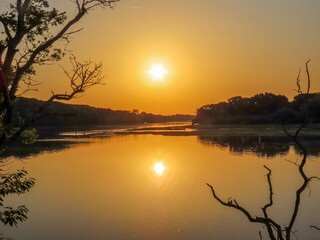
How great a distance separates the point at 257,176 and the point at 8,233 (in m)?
18.5

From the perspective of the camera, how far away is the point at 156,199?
72.1ft

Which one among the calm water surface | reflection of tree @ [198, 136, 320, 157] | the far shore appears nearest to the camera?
the calm water surface

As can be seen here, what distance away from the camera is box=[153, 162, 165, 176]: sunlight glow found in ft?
106

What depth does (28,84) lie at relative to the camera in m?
11.5

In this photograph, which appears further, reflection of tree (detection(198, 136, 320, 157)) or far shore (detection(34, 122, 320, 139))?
far shore (detection(34, 122, 320, 139))

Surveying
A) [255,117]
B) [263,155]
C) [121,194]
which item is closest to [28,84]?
[121,194]

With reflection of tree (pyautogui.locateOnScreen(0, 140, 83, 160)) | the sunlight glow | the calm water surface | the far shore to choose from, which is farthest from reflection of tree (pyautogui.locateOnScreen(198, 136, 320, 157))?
reflection of tree (pyautogui.locateOnScreen(0, 140, 83, 160))

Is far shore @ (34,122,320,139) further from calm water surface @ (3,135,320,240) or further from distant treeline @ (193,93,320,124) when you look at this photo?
calm water surface @ (3,135,320,240)

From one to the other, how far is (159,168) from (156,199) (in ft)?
42.0

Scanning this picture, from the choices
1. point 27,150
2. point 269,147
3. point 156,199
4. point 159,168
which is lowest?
point 156,199

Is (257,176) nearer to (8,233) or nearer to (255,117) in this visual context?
(8,233)

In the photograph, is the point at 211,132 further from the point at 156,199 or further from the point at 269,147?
the point at 156,199

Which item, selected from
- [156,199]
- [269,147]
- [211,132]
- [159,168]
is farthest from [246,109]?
[156,199]

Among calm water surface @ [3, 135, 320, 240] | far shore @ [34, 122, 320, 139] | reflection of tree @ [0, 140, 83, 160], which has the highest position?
far shore @ [34, 122, 320, 139]
